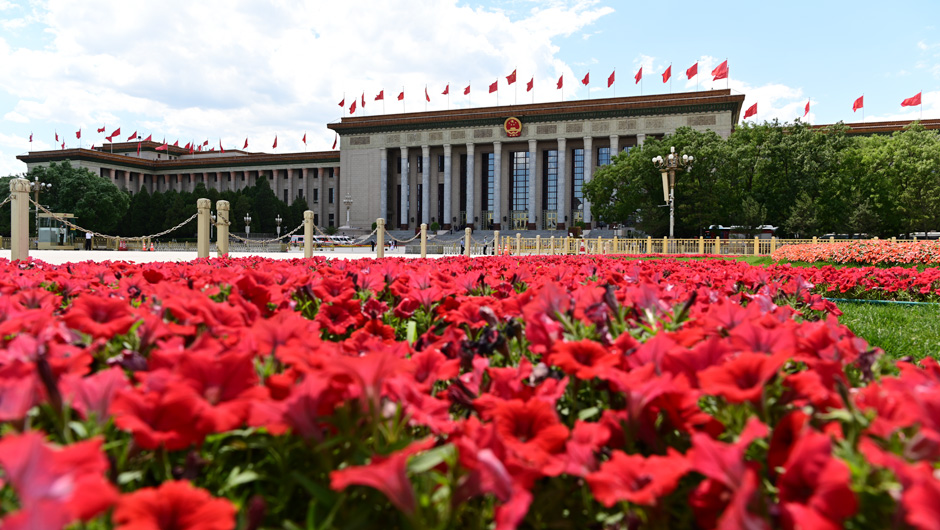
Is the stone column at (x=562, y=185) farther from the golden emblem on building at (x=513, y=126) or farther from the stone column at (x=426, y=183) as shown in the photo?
the stone column at (x=426, y=183)

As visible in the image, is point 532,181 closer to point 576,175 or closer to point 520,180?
point 520,180

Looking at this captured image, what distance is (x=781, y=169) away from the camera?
3288 centimetres

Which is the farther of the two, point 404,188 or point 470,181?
point 404,188

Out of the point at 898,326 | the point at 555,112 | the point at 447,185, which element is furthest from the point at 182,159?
the point at 898,326

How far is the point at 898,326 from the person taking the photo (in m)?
5.45

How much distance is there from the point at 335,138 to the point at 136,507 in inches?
2560

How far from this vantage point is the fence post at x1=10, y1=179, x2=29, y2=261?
30.9 feet

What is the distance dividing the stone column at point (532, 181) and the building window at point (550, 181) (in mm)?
2329

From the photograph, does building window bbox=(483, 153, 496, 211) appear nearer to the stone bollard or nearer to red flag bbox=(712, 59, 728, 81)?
red flag bbox=(712, 59, 728, 81)

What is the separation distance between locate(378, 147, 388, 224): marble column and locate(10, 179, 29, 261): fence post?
47.6 metres

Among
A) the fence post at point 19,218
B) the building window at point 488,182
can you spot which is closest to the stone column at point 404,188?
the building window at point 488,182

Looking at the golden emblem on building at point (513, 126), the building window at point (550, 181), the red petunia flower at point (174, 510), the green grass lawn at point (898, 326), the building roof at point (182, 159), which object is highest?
the golden emblem on building at point (513, 126)

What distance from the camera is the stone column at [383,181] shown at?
57.3 metres

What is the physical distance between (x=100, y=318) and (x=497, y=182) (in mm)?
53621
